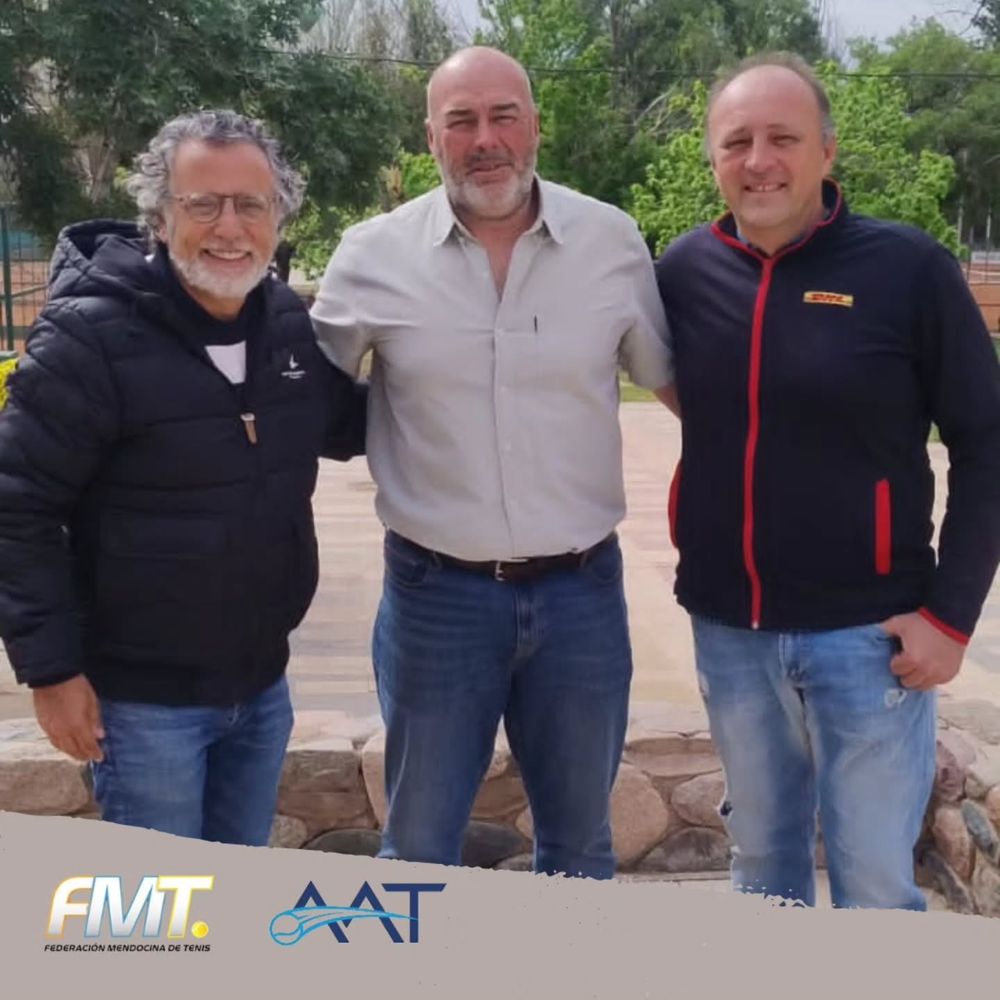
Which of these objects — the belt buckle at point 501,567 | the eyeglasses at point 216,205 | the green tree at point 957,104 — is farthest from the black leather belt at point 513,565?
the green tree at point 957,104

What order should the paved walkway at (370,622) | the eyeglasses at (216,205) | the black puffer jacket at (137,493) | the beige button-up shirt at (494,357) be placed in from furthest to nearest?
the paved walkway at (370,622), the beige button-up shirt at (494,357), the eyeglasses at (216,205), the black puffer jacket at (137,493)

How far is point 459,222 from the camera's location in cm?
266

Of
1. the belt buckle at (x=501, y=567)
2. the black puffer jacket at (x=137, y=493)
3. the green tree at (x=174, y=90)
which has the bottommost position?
the belt buckle at (x=501, y=567)

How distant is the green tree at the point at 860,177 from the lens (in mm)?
17656

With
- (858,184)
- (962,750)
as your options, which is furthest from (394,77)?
(962,750)

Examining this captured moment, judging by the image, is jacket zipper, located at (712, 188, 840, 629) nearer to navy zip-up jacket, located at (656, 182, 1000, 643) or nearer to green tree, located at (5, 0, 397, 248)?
navy zip-up jacket, located at (656, 182, 1000, 643)

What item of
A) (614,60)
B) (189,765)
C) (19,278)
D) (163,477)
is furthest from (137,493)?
(614,60)

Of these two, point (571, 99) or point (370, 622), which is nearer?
point (370, 622)

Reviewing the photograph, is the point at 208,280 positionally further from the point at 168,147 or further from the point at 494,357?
the point at 494,357

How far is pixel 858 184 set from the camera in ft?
58.6

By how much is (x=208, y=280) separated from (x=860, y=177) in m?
16.7

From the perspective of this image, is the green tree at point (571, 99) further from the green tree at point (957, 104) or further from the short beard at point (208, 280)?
the short beard at point (208, 280)

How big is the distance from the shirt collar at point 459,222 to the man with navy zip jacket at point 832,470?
311 mm

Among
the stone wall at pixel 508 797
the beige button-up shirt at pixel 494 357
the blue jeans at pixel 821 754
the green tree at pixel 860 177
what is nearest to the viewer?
the blue jeans at pixel 821 754
